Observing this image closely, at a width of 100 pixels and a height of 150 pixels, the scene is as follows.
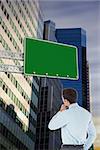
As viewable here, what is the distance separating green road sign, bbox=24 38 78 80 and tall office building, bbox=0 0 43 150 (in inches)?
943

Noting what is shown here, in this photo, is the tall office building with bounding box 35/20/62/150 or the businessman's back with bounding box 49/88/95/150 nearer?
the businessman's back with bounding box 49/88/95/150

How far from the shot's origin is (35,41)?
346 inches

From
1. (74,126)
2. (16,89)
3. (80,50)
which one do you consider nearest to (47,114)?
(80,50)

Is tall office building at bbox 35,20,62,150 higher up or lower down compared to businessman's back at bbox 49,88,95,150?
lower down

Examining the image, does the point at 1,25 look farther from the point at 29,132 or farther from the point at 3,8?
the point at 29,132

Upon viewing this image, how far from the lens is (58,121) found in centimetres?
399

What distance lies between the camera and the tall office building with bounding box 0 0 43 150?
3553 centimetres

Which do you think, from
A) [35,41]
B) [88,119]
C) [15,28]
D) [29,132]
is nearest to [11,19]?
[15,28]

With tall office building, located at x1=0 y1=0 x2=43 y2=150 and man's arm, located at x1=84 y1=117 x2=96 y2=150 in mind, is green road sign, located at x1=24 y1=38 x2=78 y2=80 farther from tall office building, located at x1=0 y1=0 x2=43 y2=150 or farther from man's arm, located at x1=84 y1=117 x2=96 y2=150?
tall office building, located at x1=0 y1=0 x2=43 y2=150

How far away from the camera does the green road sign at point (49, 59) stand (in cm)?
849

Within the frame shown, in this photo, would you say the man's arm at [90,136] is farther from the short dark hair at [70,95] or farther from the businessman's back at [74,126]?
the short dark hair at [70,95]

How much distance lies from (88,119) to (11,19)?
119 ft

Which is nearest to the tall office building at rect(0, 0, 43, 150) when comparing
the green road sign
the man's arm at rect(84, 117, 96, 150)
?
the green road sign

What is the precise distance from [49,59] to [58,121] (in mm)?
4453
